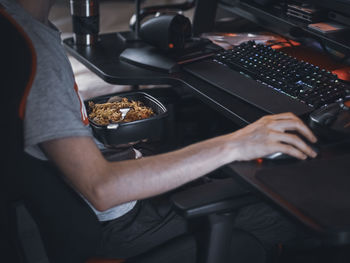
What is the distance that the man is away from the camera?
28.3 inches

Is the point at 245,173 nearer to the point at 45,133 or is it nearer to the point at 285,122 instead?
the point at 285,122

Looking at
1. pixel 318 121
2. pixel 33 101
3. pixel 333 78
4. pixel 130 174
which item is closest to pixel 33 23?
→ pixel 33 101

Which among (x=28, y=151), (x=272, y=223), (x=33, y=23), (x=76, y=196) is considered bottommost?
(x=272, y=223)

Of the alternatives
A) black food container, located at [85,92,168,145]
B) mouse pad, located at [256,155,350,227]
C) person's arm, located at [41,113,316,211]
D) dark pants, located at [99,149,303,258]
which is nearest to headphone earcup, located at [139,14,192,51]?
black food container, located at [85,92,168,145]

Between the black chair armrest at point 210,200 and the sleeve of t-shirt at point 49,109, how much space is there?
21 centimetres

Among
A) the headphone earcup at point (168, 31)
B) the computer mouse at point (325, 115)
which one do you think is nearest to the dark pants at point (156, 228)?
the computer mouse at point (325, 115)

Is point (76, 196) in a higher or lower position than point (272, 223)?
higher

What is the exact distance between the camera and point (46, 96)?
28.1 inches

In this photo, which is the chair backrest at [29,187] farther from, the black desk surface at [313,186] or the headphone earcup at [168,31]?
the headphone earcup at [168,31]

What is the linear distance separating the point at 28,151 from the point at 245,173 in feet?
1.25

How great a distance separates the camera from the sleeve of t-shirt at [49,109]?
700 mm

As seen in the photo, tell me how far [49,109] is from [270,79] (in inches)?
25.4

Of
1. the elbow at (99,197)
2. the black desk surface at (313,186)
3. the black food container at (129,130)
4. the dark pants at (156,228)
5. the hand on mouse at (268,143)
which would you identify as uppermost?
the hand on mouse at (268,143)

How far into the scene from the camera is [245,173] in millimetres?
792
